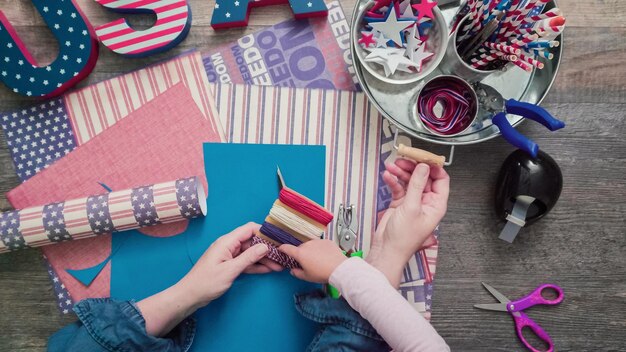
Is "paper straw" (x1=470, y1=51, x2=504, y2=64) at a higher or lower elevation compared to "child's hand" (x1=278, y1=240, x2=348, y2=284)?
higher

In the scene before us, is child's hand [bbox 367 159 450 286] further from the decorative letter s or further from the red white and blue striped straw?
the decorative letter s

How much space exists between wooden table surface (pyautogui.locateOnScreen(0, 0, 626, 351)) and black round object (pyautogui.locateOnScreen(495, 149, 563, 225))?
0.05 metres

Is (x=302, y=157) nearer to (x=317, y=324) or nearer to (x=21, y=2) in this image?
(x=317, y=324)

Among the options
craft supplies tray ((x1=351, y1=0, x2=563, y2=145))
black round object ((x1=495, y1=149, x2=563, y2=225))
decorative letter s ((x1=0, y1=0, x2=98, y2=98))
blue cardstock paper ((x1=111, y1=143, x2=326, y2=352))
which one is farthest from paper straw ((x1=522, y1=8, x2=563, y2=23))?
decorative letter s ((x1=0, y1=0, x2=98, y2=98))

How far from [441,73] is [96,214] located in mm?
587

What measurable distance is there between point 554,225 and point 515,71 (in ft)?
0.89

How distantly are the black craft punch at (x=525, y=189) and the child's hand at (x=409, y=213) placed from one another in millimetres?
105

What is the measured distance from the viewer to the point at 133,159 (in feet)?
2.41

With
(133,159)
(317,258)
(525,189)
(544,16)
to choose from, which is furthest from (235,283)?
(544,16)

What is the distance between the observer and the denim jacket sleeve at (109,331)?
65 centimetres

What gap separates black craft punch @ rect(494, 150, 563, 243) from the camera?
2.17 feet

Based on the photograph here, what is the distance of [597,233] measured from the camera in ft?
2.40

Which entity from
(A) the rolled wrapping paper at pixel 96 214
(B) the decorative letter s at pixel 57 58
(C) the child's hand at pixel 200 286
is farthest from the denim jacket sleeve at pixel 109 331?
(B) the decorative letter s at pixel 57 58

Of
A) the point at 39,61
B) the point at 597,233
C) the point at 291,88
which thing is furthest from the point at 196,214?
the point at 597,233
